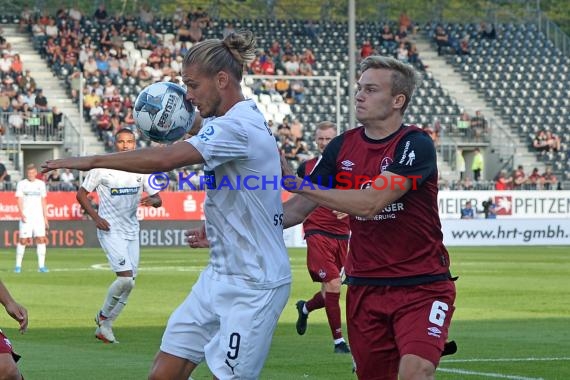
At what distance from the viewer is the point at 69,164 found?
5871mm

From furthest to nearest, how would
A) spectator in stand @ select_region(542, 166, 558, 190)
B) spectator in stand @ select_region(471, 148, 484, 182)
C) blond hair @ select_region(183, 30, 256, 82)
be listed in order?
1. spectator in stand @ select_region(471, 148, 484, 182)
2. spectator in stand @ select_region(542, 166, 558, 190)
3. blond hair @ select_region(183, 30, 256, 82)

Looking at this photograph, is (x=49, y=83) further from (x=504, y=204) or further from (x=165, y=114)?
(x=165, y=114)

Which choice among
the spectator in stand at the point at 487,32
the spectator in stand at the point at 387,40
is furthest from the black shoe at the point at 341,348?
the spectator in stand at the point at 487,32

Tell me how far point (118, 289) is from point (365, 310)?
7522 millimetres

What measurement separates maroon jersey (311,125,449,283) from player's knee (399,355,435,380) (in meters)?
0.52

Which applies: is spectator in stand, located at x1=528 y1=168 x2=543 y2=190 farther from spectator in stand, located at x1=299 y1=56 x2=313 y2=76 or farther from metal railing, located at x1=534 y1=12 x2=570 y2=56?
metal railing, located at x1=534 y1=12 x2=570 y2=56

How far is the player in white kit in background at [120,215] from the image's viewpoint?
47.3ft

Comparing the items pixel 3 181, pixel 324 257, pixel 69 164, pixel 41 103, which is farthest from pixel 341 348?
pixel 41 103

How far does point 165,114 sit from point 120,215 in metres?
7.34

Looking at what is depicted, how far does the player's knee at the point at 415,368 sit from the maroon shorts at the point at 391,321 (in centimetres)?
→ 12

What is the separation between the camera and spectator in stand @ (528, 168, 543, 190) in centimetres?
4253

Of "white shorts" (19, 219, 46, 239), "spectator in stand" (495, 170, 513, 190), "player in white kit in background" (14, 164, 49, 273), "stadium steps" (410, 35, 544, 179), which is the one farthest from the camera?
"stadium steps" (410, 35, 544, 179)

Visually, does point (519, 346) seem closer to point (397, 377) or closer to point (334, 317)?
point (334, 317)

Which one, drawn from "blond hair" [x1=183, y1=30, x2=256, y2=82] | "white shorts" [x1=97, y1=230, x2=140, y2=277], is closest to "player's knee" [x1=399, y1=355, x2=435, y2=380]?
"blond hair" [x1=183, y1=30, x2=256, y2=82]
